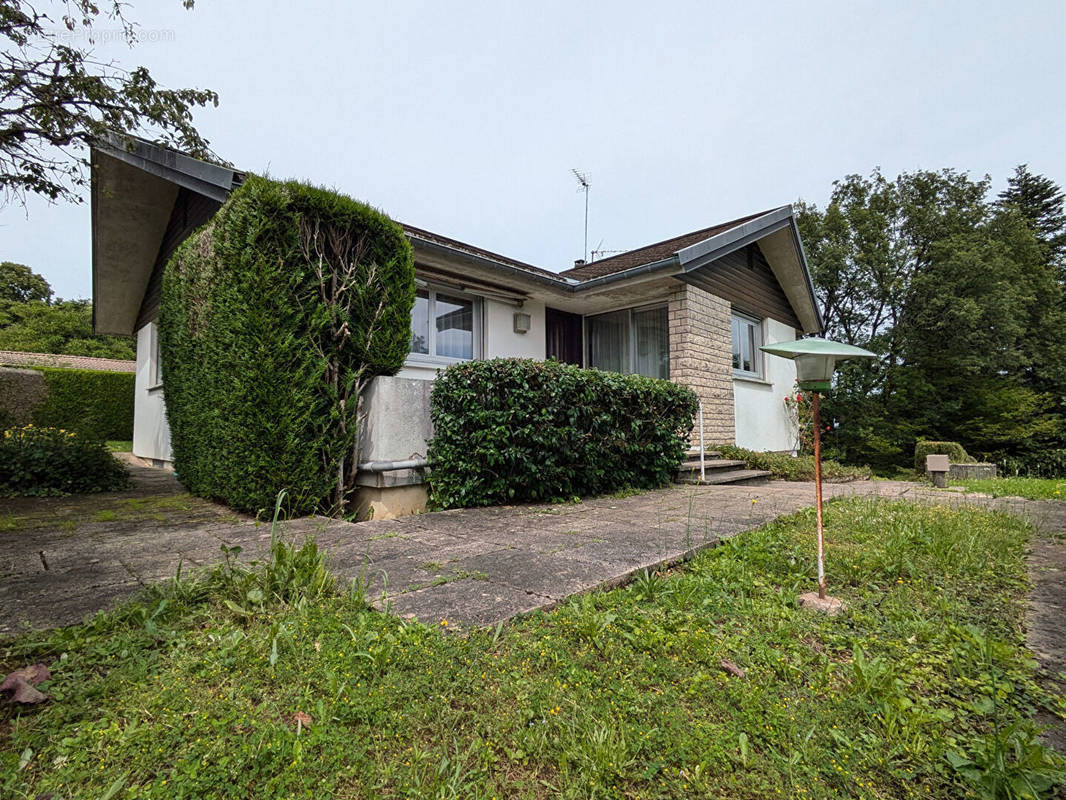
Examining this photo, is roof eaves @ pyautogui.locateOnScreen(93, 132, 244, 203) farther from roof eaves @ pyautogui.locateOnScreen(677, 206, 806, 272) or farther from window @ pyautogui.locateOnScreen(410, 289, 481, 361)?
roof eaves @ pyautogui.locateOnScreen(677, 206, 806, 272)

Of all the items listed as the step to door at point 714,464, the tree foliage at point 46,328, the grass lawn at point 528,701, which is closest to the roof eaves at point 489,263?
the step to door at point 714,464

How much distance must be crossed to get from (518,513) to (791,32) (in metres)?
6.96

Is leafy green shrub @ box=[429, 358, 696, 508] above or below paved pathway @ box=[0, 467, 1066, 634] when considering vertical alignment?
above

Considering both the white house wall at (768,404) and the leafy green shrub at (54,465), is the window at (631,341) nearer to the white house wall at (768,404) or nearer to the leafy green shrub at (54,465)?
the white house wall at (768,404)

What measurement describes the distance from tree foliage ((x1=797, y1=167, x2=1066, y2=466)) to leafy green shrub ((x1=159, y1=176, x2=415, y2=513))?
1632 centimetres

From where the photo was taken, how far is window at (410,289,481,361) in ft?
23.9

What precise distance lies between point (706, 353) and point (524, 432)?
5134mm

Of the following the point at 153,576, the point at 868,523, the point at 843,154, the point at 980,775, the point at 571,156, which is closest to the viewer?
the point at 980,775

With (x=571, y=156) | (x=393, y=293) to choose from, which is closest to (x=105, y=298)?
(x=393, y=293)

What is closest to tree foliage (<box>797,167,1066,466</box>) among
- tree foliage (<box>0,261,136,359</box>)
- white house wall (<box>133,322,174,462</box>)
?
white house wall (<box>133,322,174,462</box>)

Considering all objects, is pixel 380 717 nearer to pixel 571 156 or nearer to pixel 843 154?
pixel 571 156

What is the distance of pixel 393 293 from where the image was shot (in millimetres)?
4523

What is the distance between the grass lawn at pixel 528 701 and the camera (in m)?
1.17

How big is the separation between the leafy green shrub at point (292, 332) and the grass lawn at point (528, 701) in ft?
6.43
